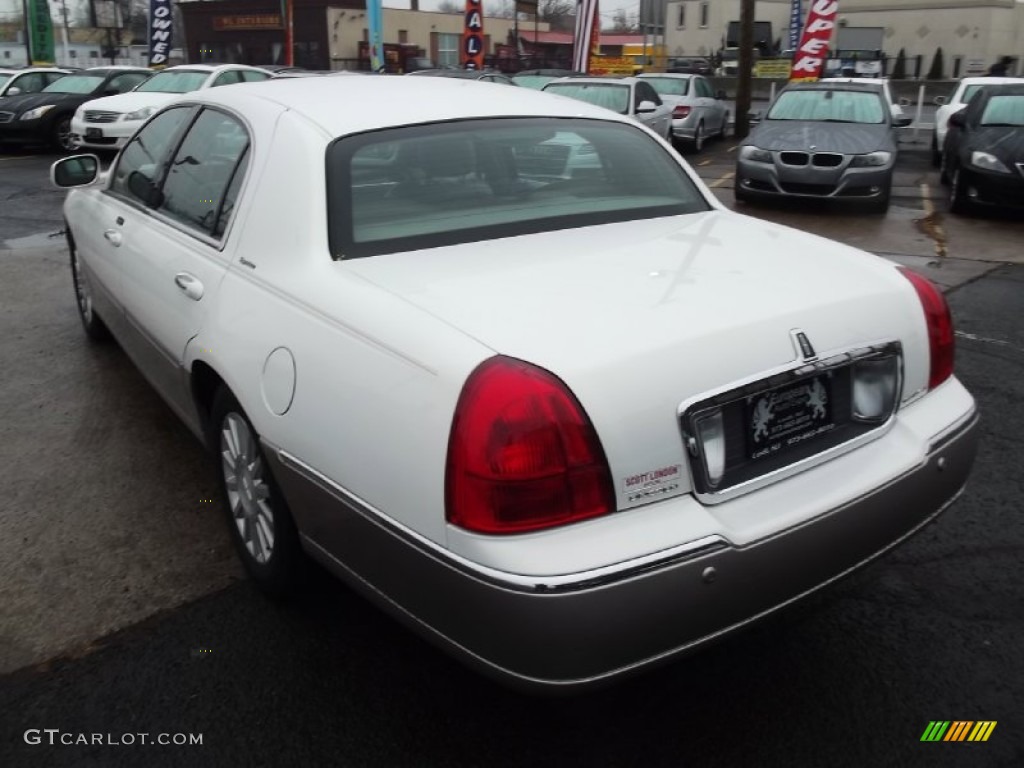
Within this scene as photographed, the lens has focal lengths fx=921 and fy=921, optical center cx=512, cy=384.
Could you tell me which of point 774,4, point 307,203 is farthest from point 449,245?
point 774,4

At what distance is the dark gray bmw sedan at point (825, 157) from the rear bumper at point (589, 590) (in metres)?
8.81

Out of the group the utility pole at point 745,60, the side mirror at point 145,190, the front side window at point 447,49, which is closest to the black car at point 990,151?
the utility pole at point 745,60

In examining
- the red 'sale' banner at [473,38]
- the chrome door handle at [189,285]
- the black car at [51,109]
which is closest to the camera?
the chrome door handle at [189,285]

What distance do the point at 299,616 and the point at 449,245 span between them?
4.11 ft

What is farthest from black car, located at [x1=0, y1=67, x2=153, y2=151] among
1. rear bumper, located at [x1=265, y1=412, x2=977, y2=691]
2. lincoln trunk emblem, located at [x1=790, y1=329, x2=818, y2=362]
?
lincoln trunk emblem, located at [x1=790, y1=329, x2=818, y2=362]

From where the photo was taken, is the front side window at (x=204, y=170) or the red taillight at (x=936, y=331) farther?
the front side window at (x=204, y=170)

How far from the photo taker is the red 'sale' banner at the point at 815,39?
17.8 meters

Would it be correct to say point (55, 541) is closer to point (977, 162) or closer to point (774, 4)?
point (977, 162)

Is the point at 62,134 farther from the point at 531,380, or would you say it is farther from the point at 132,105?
the point at 531,380

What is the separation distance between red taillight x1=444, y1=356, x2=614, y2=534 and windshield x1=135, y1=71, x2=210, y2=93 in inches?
627

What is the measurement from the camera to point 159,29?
2552cm

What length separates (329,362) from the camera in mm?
2334

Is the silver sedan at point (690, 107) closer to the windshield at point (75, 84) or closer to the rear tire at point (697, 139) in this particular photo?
the rear tire at point (697, 139)

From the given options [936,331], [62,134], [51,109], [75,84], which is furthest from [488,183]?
[75,84]
